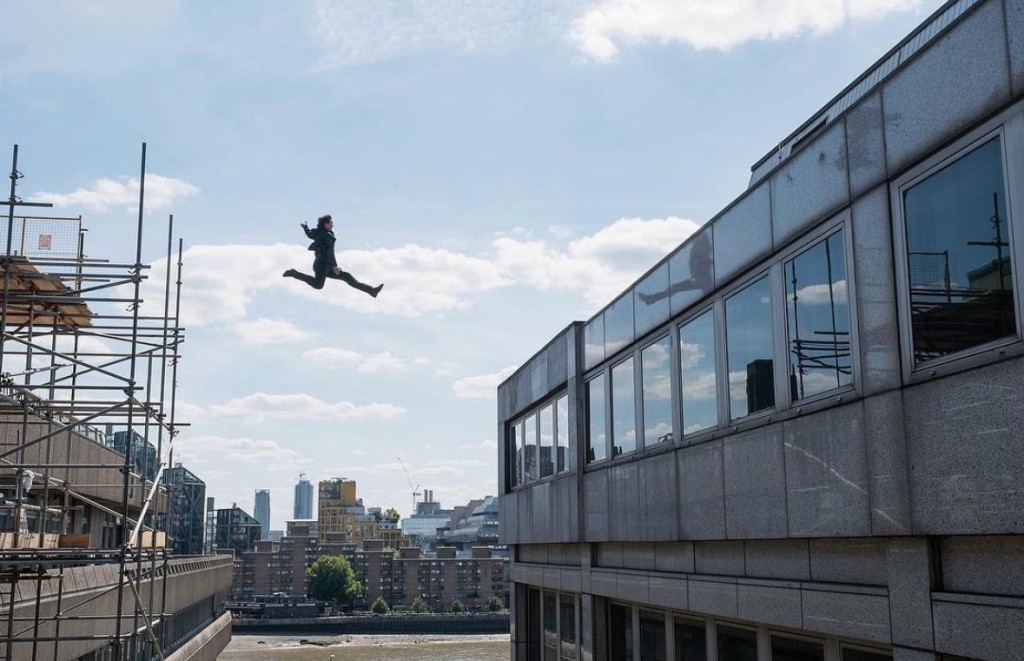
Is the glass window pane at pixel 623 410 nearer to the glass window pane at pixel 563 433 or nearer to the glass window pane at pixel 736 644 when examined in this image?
the glass window pane at pixel 563 433

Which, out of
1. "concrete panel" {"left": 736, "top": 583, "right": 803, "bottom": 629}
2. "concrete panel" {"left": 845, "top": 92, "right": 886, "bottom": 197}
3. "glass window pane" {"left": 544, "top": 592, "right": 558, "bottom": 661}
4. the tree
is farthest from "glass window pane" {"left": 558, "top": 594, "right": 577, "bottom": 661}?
the tree

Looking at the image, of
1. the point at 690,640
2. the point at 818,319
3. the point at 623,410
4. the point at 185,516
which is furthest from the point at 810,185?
the point at 185,516

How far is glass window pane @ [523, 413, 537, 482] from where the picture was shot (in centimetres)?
2359

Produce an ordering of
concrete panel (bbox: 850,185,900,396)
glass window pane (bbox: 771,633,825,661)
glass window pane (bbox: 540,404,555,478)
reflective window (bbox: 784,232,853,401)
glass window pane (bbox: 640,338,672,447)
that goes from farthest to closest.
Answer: glass window pane (bbox: 540,404,555,478) → glass window pane (bbox: 640,338,672,447) → glass window pane (bbox: 771,633,825,661) → reflective window (bbox: 784,232,853,401) → concrete panel (bbox: 850,185,900,396)

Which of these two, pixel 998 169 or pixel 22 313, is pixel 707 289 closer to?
pixel 998 169

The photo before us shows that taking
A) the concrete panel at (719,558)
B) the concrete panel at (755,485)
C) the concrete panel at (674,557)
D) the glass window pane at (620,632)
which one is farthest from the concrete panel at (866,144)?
the glass window pane at (620,632)

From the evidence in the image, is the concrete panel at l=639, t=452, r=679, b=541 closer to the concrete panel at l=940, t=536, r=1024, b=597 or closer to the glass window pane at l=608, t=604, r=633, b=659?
the glass window pane at l=608, t=604, r=633, b=659

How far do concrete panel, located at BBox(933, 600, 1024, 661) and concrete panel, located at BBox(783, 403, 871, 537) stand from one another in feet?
3.86

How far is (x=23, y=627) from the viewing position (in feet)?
50.1

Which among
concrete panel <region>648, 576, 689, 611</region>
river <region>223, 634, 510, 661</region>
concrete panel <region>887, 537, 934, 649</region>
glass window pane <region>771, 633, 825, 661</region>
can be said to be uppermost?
concrete panel <region>887, 537, 934, 649</region>

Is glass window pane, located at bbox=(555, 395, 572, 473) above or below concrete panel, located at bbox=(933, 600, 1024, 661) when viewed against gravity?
above

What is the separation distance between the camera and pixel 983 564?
26.8ft

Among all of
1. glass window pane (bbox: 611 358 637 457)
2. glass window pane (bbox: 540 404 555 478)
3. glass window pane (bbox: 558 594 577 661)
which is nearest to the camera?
glass window pane (bbox: 611 358 637 457)

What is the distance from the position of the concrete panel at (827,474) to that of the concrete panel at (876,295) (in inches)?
18.7
